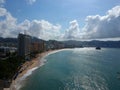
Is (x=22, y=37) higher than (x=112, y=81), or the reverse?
(x=22, y=37)

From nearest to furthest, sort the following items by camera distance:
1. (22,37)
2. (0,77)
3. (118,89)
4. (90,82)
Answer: (118,89)
(0,77)
(90,82)
(22,37)

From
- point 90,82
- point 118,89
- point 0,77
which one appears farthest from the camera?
point 90,82

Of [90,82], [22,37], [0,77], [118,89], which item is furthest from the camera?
[22,37]

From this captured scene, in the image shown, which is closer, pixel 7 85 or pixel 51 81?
pixel 7 85

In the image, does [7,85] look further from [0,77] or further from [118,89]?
[118,89]

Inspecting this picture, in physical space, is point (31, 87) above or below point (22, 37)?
below

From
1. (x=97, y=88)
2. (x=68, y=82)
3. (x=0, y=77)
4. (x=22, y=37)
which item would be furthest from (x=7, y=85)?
(x=22, y=37)

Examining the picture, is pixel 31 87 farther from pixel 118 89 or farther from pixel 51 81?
pixel 118 89

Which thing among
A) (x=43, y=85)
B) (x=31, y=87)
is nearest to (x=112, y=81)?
(x=43, y=85)

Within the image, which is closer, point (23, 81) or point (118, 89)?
point (118, 89)
